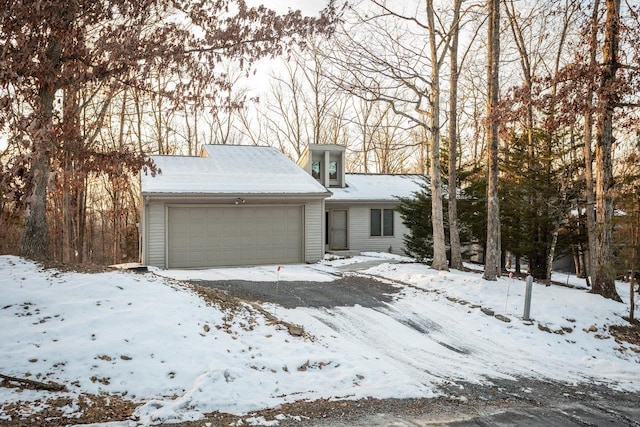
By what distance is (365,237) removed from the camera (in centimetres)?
2109

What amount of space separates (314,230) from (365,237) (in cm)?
524

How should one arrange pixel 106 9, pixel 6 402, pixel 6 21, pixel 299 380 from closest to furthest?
pixel 6 402 → pixel 6 21 → pixel 299 380 → pixel 106 9

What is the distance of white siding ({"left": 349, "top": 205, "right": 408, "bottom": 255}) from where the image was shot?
68.6 ft

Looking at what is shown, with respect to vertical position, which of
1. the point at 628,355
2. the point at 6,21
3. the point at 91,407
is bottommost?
the point at 628,355

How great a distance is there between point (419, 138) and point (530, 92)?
972 inches

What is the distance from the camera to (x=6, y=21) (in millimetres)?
5332

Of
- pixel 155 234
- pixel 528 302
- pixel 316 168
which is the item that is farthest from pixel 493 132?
pixel 316 168

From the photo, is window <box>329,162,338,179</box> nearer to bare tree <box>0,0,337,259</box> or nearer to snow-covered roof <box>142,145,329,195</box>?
snow-covered roof <box>142,145,329,195</box>

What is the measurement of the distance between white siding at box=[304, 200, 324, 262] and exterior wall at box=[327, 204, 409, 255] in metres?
4.12

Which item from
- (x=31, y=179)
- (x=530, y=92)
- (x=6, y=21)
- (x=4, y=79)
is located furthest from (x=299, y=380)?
(x=530, y=92)

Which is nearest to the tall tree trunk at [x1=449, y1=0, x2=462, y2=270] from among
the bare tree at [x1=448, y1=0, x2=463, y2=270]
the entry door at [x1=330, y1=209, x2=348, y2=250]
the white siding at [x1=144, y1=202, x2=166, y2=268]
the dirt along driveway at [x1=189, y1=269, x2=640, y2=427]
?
the bare tree at [x1=448, y1=0, x2=463, y2=270]

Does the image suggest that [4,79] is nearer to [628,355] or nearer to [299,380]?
[299,380]

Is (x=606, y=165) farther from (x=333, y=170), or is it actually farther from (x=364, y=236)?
(x=333, y=170)

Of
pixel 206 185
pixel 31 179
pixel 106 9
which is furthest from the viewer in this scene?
pixel 206 185
